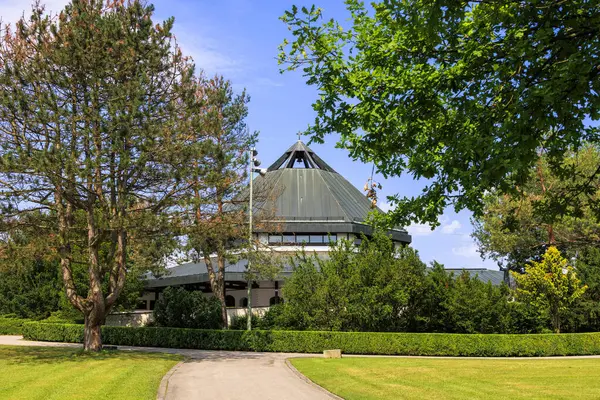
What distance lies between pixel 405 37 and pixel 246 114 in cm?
2331

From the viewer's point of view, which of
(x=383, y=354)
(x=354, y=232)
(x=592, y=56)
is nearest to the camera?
(x=592, y=56)

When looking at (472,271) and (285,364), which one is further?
(472,271)

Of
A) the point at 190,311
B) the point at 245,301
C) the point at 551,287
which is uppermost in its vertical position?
the point at 551,287

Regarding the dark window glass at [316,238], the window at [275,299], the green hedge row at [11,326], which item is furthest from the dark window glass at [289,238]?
the green hedge row at [11,326]

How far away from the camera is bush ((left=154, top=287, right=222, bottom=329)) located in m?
32.3

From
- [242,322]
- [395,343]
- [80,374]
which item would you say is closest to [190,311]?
[242,322]

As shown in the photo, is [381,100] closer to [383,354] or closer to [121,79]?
[121,79]

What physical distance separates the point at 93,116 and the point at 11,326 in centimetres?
2980

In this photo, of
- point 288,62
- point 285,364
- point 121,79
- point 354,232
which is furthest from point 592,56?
point 354,232

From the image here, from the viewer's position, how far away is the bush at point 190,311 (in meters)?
32.3

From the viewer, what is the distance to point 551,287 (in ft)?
Result: 97.2

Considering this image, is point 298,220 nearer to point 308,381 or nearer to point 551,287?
point 551,287

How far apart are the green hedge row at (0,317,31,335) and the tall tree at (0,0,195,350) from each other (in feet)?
74.5

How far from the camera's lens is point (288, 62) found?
1189 centimetres
